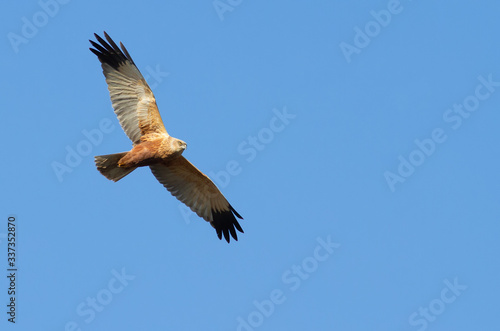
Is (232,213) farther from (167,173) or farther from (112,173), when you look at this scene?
(112,173)

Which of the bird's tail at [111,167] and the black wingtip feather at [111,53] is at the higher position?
the black wingtip feather at [111,53]

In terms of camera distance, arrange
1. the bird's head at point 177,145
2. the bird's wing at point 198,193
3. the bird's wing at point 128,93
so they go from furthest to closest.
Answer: the bird's wing at point 198,193, the bird's wing at point 128,93, the bird's head at point 177,145

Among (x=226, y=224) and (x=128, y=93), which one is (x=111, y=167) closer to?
(x=128, y=93)

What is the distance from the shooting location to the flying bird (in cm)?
1257

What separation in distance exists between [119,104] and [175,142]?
5.13ft

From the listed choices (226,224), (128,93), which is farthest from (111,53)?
(226,224)

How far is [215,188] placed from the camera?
13.9m

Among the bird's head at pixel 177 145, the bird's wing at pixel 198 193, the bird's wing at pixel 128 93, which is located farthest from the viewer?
the bird's wing at pixel 198 193

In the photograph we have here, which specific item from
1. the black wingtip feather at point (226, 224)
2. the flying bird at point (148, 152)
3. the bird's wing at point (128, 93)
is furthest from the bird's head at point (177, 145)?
the black wingtip feather at point (226, 224)

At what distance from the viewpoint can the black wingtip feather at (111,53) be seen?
13484 millimetres

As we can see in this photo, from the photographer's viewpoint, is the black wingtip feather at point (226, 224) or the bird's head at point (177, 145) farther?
the black wingtip feather at point (226, 224)

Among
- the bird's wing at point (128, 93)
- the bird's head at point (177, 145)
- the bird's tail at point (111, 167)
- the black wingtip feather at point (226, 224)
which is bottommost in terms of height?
the black wingtip feather at point (226, 224)

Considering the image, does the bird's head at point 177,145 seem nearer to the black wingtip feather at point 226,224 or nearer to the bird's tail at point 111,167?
the bird's tail at point 111,167

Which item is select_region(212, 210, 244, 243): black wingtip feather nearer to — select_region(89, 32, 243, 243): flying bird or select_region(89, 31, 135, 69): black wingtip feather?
select_region(89, 32, 243, 243): flying bird
